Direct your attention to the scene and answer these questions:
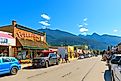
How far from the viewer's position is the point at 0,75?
1986 centimetres

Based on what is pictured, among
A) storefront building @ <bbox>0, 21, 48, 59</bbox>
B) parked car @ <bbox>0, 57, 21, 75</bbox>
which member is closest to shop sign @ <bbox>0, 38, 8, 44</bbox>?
storefront building @ <bbox>0, 21, 48, 59</bbox>

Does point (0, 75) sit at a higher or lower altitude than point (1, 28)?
lower

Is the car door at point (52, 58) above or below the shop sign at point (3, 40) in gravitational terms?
below

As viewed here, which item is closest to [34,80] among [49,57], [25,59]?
[49,57]

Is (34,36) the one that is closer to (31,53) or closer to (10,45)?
(31,53)

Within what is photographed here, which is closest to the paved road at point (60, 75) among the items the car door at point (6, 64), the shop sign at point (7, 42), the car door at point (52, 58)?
the car door at point (6, 64)

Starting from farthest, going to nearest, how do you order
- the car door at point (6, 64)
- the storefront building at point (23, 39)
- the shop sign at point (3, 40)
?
the storefront building at point (23, 39) < the shop sign at point (3, 40) < the car door at point (6, 64)

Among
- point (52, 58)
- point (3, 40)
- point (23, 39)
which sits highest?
point (23, 39)

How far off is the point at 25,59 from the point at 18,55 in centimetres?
243

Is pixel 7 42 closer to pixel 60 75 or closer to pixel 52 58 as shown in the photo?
pixel 52 58

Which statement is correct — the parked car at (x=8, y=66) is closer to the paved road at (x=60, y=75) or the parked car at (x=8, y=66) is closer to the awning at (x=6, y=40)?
the paved road at (x=60, y=75)

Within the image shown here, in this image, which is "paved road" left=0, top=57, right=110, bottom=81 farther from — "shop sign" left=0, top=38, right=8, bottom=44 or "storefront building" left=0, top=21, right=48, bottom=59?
"storefront building" left=0, top=21, right=48, bottom=59

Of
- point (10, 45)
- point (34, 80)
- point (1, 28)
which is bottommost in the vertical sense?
point (34, 80)

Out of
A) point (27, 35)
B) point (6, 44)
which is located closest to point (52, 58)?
point (6, 44)
